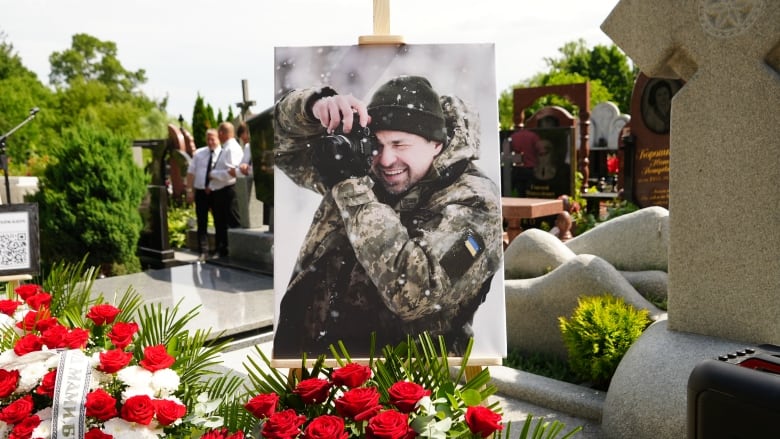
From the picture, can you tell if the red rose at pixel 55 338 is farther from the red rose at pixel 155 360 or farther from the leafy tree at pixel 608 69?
the leafy tree at pixel 608 69

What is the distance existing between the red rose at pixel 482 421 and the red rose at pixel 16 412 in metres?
1.40

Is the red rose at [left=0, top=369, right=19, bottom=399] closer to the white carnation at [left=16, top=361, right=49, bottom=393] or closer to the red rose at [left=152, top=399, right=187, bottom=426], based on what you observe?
the white carnation at [left=16, top=361, right=49, bottom=393]

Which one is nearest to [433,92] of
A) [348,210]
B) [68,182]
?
[348,210]

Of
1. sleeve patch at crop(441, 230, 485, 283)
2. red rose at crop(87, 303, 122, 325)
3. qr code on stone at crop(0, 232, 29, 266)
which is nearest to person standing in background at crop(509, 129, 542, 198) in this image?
qr code on stone at crop(0, 232, 29, 266)

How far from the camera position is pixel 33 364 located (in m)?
2.28

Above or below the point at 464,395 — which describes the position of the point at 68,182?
above

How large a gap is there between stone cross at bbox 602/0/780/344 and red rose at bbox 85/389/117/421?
2.78 metres

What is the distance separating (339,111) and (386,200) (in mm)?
457

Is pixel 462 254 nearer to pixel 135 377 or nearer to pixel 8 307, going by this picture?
pixel 135 377

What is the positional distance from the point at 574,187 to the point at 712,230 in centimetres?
726

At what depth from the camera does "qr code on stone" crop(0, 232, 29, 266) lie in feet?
18.9

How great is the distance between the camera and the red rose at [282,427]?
5.49 ft

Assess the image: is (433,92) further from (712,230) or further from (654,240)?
(654,240)

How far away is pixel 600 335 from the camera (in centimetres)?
369
